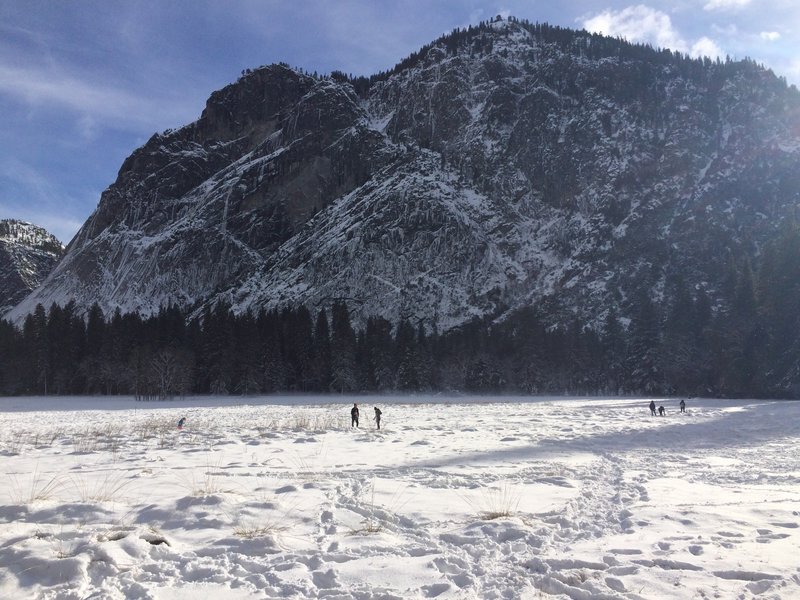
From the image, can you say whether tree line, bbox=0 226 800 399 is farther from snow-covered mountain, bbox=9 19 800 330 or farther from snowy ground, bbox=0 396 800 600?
snowy ground, bbox=0 396 800 600

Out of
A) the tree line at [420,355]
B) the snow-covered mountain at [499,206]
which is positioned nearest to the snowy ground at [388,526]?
the tree line at [420,355]

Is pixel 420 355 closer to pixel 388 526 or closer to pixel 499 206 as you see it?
pixel 388 526

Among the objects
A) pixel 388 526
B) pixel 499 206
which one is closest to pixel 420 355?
pixel 388 526

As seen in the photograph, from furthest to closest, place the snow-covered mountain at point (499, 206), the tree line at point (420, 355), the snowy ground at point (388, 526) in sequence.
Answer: the snow-covered mountain at point (499, 206)
the tree line at point (420, 355)
the snowy ground at point (388, 526)

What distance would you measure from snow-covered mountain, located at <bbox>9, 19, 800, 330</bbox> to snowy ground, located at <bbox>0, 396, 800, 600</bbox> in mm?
122178

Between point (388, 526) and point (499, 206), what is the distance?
165 metres

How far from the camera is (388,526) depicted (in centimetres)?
779

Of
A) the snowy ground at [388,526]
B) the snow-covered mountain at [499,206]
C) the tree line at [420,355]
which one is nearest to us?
the snowy ground at [388,526]

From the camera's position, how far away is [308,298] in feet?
481

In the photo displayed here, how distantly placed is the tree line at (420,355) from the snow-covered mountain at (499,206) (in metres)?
34.4

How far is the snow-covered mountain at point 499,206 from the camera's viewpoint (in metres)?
141

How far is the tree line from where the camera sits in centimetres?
7650

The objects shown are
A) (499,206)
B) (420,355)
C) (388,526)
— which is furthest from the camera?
(499,206)

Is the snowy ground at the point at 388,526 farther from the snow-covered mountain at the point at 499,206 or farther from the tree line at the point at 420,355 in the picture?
the snow-covered mountain at the point at 499,206
